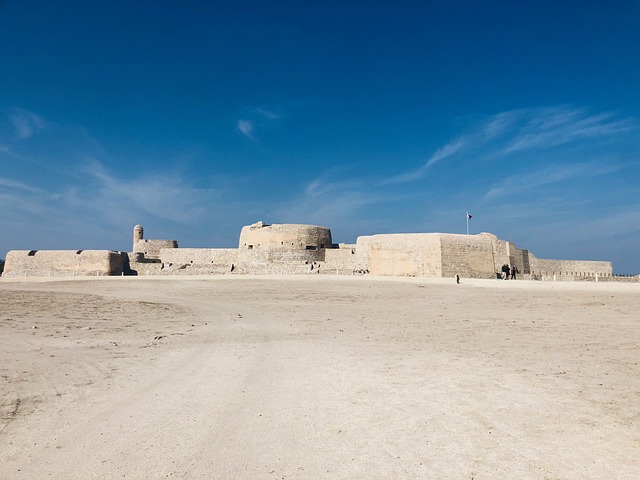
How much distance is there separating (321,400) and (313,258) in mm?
30833

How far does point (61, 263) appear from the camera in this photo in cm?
3522

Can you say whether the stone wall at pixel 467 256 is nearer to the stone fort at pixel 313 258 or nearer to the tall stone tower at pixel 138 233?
the stone fort at pixel 313 258

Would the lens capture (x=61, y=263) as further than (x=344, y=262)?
Yes

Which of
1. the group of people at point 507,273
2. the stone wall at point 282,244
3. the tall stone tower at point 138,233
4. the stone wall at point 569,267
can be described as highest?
the tall stone tower at point 138,233

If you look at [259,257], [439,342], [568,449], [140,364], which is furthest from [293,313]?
[259,257]

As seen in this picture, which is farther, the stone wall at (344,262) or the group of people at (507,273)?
the stone wall at (344,262)

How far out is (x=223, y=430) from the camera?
3309 millimetres

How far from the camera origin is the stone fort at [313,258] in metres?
27.8

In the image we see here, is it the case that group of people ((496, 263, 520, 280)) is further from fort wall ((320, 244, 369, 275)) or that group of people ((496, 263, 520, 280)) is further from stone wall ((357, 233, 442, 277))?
fort wall ((320, 244, 369, 275))

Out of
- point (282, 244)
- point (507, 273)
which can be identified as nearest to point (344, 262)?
point (282, 244)

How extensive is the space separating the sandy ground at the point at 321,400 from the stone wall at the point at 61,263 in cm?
2679

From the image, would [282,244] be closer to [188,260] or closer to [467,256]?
[188,260]

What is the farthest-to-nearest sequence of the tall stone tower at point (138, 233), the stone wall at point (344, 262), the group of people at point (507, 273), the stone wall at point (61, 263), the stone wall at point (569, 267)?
the tall stone tower at point (138, 233) < the stone wall at point (569, 267) < the stone wall at point (61, 263) < the stone wall at point (344, 262) < the group of people at point (507, 273)

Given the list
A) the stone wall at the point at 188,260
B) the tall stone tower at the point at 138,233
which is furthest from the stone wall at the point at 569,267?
the tall stone tower at the point at 138,233
